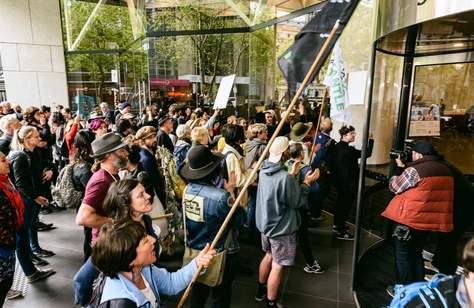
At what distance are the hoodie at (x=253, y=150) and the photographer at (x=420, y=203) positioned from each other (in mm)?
1967

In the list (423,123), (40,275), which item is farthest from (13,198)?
(423,123)

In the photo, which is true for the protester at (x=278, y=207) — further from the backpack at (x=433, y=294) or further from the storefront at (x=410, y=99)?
the backpack at (x=433, y=294)

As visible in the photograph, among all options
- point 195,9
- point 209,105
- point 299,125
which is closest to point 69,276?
point 299,125

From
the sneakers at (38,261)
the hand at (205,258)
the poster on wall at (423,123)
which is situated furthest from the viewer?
the poster on wall at (423,123)

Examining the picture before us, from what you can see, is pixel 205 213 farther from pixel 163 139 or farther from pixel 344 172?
pixel 344 172

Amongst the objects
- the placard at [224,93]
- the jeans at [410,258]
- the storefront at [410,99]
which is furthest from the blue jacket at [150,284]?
Answer: the placard at [224,93]

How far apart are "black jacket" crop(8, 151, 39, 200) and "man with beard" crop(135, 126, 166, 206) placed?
1382mm

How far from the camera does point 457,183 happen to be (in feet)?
11.3

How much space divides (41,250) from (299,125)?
445cm

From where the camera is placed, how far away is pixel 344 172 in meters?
5.21

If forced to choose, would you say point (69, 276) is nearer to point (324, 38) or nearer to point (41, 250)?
point (41, 250)

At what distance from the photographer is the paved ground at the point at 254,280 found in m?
3.67

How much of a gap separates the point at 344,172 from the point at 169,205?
2.95 m

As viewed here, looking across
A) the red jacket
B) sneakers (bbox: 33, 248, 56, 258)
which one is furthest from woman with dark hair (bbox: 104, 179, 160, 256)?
sneakers (bbox: 33, 248, 56, 258)
